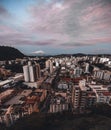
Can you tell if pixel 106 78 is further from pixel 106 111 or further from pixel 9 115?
pixel 9 115

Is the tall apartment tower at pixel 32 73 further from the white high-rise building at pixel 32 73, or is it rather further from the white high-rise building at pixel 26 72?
the white high-rise building at pixel 26 72

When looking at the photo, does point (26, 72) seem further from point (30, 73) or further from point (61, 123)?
point (61, 123)

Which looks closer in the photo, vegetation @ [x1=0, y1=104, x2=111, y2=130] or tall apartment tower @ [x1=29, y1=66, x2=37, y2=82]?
vegetation @ [x1=0, y1=104, x2=111, y2=130]

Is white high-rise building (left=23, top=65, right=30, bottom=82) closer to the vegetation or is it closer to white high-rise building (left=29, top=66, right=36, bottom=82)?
white high-rise building (left=29, top=66, right=36, bottom=82)

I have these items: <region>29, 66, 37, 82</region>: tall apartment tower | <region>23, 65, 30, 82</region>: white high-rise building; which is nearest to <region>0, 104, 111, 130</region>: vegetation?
<region>29, 66, 37, 82</region>: tall apartment tower

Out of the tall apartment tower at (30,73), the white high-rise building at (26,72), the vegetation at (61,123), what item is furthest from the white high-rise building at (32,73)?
the vegetation at (61,123)

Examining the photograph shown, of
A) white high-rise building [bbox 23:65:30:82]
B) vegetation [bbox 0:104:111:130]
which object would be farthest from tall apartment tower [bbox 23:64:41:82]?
vegetation [bbox 0:104:111:130]

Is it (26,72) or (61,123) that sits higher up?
(26,72)

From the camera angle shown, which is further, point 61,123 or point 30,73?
point 30,73

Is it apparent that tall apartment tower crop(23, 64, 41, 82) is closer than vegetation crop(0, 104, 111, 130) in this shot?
No

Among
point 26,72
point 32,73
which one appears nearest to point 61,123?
point 32,73

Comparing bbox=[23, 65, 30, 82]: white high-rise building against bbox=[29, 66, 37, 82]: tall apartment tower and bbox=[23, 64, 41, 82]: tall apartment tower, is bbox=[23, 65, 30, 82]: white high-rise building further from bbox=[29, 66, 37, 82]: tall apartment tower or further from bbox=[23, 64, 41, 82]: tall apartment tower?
bbox=[29, 66, 37, 82]: tall apartment tower
